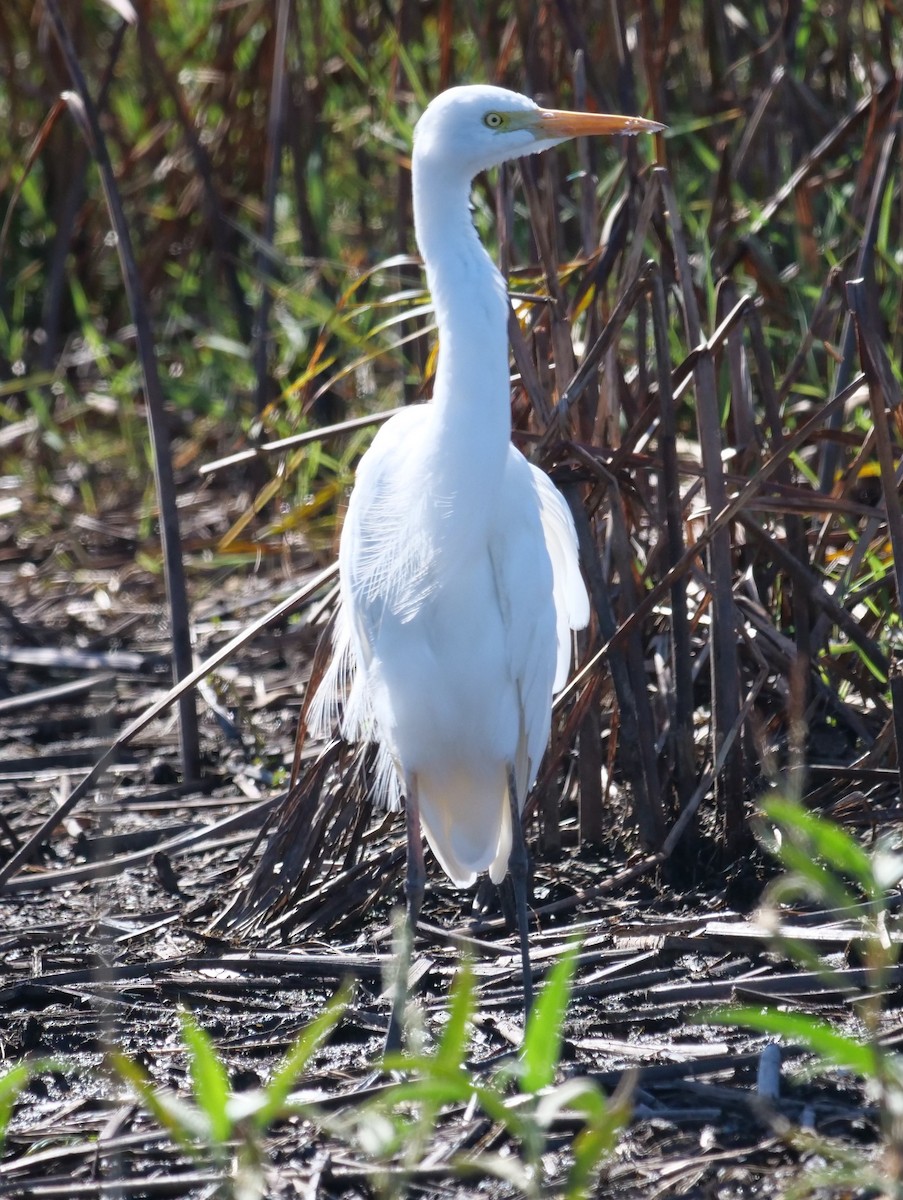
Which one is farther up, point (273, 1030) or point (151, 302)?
point (151, 302)

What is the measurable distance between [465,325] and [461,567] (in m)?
0.41

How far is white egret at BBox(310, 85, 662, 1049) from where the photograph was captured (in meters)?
2.17

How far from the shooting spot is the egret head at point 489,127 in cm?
221

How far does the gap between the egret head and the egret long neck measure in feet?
0.11

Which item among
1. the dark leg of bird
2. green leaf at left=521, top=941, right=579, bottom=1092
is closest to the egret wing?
the dark leg of bird

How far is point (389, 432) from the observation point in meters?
2.50

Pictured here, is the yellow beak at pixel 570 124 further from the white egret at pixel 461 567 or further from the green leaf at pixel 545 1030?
the green leaf at pixel 545 1030

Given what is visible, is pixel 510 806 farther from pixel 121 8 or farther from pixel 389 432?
pixel 121 8

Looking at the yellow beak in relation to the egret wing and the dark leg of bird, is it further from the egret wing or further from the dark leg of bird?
the dark leg of bird

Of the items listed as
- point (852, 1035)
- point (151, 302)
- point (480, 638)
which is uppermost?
point (151, 302)

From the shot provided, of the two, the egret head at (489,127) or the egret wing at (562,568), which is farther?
the egret wing at (562,568)

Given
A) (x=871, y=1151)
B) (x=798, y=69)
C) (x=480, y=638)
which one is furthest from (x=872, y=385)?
(x=798, y=69)

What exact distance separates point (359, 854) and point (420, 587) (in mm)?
754

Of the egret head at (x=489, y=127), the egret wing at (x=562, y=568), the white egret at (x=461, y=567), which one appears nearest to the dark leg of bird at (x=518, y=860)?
the white egret at (x=461, y=567)
